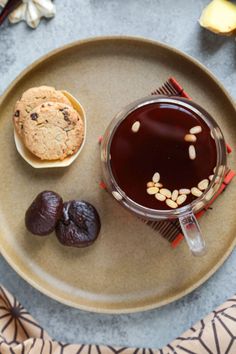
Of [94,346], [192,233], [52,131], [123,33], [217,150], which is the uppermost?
[123,33]

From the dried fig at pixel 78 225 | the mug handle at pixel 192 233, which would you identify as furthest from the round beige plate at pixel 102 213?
the mug handle at pixel 192 233

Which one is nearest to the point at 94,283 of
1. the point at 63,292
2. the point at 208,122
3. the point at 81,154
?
the point at 63,292

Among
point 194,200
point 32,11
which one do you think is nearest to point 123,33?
point 32,11

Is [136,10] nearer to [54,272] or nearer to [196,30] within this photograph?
[196,30]

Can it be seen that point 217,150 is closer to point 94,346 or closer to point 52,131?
point 52,131

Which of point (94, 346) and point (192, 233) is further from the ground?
point (192, 233)

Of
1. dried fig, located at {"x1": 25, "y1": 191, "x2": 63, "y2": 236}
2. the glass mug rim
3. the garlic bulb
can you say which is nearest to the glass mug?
the glass mug rim

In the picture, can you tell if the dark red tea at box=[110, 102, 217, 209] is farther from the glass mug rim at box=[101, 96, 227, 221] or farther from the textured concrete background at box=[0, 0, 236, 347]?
the textured concrete background at box=[0, 0, 236, 347]
